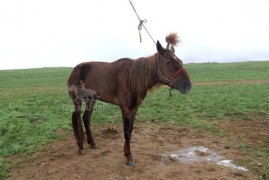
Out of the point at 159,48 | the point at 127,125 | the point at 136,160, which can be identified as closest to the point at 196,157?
the point at 136,160

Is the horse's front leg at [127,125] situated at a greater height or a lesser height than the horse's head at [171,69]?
lesser

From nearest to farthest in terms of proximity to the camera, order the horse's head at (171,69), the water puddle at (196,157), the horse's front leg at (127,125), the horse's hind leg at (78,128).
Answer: the horse's head at (171,69) < the horse's front leg at (127,125) < the water puddle at (196,157) < the horse's hind leg at (78,128)

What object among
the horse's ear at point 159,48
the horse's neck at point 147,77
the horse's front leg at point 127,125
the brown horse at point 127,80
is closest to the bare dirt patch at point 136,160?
Answer: the horse's front leg at point 127,125

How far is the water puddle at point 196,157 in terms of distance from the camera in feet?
20.9

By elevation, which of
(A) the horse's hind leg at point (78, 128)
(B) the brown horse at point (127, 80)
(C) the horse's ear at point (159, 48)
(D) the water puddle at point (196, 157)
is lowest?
(D) the water puddle at point (196, 157)

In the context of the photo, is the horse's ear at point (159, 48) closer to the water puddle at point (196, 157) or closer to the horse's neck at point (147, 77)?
the horse's neck at point (147, 77)

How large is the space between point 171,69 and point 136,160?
90.9 inches

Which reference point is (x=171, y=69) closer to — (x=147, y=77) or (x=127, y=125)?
(x=147, y=77)

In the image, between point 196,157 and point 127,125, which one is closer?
point 127,125

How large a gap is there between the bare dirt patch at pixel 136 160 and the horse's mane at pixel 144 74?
1.75m

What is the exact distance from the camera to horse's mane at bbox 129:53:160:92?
234 inches

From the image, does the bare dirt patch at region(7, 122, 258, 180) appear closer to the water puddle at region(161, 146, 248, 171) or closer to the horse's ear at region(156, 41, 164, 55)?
the water puddle at region(161, 146, 248, 171)

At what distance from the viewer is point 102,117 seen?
36.7 feet

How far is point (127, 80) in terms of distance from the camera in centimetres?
619
